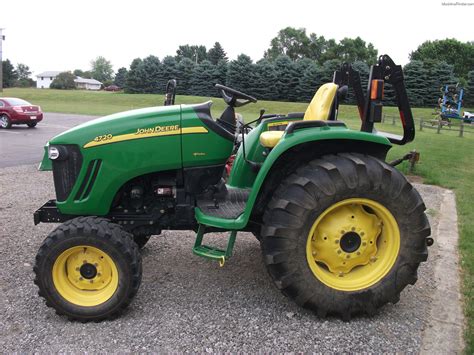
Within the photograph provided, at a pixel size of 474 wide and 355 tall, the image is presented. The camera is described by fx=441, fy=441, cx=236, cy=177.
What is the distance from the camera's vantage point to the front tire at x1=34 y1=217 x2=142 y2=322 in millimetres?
2904

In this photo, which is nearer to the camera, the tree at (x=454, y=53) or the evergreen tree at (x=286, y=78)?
the evergreen tree at (x=286, y=78)

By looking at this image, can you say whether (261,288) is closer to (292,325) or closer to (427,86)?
(292,325)

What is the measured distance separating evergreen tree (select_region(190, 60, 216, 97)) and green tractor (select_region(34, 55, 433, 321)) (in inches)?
1592

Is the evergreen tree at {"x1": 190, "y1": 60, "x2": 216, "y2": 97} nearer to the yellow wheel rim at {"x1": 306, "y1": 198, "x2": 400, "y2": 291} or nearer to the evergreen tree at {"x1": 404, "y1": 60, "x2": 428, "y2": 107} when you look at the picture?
the evergreen tree at {"x1": 404, "y1": 60, "x2": 428, "y2": 107}

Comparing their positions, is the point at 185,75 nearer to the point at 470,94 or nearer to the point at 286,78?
the point at 286,78

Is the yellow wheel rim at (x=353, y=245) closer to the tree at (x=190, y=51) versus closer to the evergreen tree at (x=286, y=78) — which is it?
the evergreen tree at (x=286, y=78)

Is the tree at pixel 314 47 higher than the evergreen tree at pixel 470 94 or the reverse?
higher

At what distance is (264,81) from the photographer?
4031cm

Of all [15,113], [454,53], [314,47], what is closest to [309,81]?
[15,113]

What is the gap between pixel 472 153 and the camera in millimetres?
13023

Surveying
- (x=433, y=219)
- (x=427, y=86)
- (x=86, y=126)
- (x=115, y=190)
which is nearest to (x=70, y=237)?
(x=115, y=190)

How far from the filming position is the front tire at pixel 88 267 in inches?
114

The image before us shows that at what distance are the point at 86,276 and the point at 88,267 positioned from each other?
7 cm

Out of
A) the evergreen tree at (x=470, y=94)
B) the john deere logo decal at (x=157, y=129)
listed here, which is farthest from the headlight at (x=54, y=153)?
the evergreen tree at (x=470, y=94)
